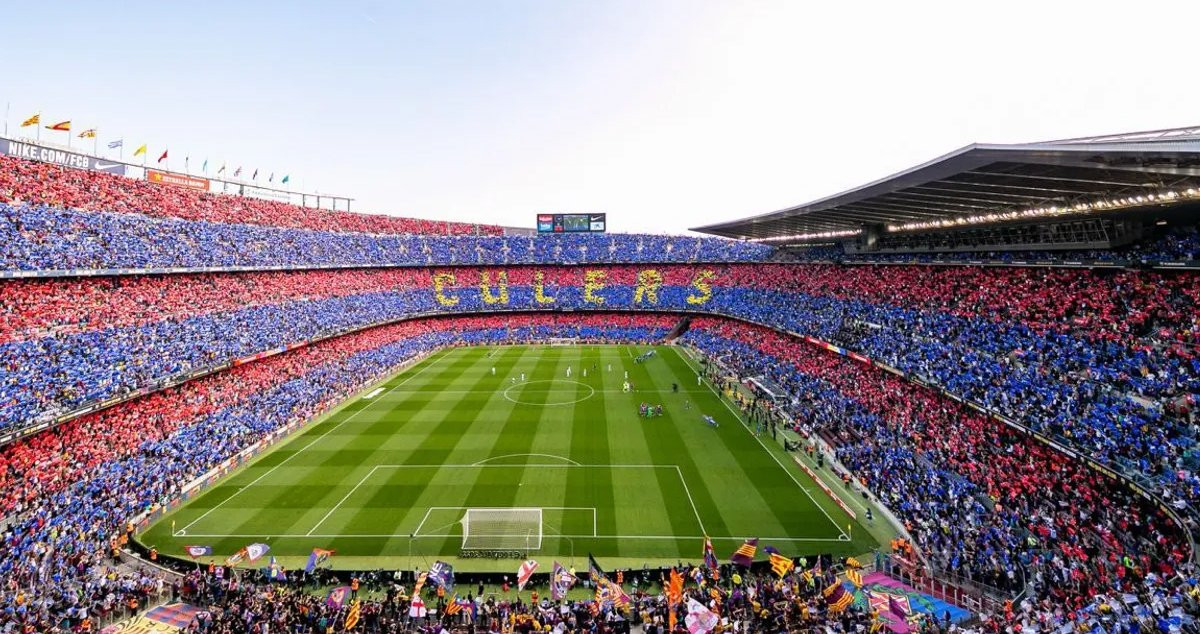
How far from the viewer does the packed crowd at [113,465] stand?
1572cm

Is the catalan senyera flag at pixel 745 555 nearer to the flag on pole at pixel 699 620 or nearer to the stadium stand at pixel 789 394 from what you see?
the stadium stand at pixel 789 394

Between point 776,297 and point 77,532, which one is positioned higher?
point 776,297

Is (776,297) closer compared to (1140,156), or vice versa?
(1140,156)

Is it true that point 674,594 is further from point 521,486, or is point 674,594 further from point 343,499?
point 343,499

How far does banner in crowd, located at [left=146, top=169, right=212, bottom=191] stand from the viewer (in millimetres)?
44247

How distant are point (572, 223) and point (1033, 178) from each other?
6084cm

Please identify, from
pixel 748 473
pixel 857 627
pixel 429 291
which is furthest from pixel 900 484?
pixel 429 291

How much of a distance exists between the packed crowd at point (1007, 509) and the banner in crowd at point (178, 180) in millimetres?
52824

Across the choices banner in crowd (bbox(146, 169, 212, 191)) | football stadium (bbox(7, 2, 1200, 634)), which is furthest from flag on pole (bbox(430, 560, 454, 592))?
banner in crowd (bbox(146, 169, 212, 191))

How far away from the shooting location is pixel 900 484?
20875 mm

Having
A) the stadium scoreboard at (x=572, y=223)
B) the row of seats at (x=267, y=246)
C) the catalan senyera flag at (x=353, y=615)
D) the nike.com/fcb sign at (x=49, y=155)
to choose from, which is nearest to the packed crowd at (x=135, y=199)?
the row of seats at (x=267, y=246)

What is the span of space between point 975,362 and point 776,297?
86.3 ft

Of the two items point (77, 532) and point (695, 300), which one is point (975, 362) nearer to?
point (77, 532)

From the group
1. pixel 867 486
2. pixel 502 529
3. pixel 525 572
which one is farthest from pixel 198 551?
pixel 867 486
